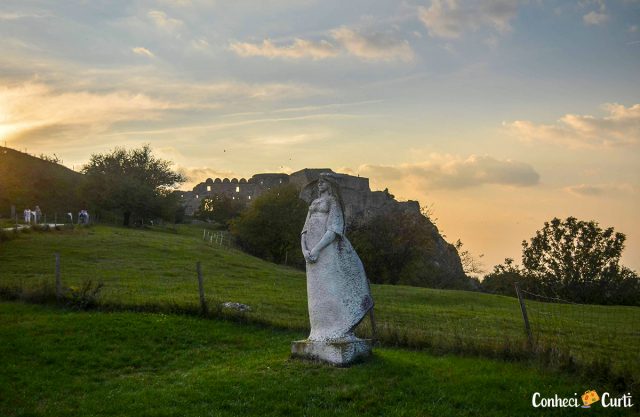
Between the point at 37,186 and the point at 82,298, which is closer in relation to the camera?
the point at 82,298

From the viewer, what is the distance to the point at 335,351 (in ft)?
37.7

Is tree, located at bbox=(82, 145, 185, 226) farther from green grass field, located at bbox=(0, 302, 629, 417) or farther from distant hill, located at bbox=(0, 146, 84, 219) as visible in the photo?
green grass field, located at bbox=(0, 302, 629, 417)

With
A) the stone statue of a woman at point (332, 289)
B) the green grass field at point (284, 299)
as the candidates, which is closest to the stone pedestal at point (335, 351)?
the stone statue of a woman at point (332, 289)

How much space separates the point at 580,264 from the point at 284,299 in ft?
125

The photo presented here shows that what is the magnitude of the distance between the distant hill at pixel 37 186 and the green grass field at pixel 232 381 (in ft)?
191

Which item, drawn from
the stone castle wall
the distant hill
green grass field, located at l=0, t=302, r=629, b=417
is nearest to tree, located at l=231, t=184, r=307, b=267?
the stone castle wall

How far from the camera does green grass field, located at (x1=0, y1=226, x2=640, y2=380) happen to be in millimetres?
15039

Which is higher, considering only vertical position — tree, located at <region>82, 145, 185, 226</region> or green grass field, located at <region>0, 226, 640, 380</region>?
tree, located at <region>82, 145, 185, 226</region>

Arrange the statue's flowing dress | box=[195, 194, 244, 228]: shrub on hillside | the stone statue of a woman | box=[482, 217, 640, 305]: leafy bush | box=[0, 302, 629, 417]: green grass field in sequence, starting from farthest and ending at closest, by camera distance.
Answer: box=[195, 194, 244, 228]: shrub on hillside < box=[482, 217, 640, 305]: leafy bush < the statue's flowing dress < the stone statue of a woman < box=[0, 302, 629, 417]: green grass field

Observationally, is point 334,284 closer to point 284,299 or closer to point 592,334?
point 592,334

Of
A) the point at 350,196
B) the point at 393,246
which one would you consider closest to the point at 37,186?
the point at 350,196

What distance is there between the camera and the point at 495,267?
2304 inches

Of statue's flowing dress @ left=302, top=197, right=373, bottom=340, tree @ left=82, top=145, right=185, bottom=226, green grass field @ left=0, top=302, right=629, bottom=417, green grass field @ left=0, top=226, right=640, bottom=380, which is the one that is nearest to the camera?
green grass field @ left=0, top=302, right=629, bottom=417

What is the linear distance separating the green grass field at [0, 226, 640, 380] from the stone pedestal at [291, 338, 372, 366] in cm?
255
